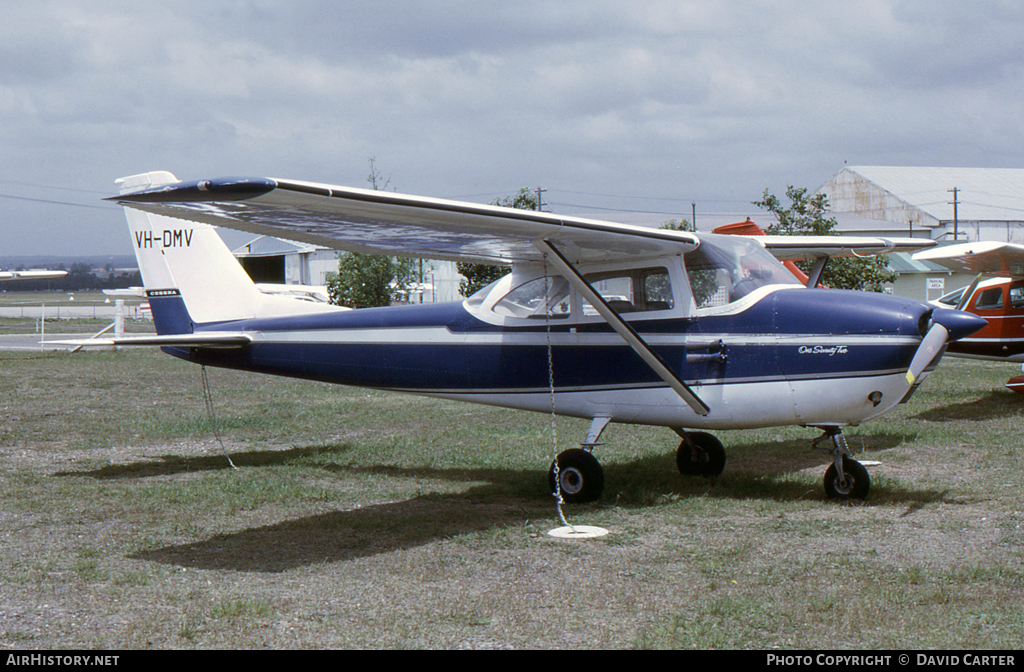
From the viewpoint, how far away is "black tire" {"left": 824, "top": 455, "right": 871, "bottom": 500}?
7.78 meters

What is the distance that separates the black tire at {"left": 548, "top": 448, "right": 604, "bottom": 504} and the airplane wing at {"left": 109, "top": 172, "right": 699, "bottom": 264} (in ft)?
5.80

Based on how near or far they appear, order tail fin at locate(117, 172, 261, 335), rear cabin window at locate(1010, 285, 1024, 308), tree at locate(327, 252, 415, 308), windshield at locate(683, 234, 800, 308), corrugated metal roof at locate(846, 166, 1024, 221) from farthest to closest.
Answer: corrugated metal roof at locate(846, 166, 1024, 221) < tree at locate(327, 252, 415, 308) < rear cabin window at locate(1010, 285, 1024, 308) < tail fin at locate(117, 172, 261, 335) < windshield at locate(683, 234, 800, 308)

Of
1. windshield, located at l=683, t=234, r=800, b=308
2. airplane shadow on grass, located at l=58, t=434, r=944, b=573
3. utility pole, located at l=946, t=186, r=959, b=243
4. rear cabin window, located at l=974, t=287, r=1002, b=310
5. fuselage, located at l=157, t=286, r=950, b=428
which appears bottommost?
airplane shadow on grass, located at l=58, t=434, r=944, b=573

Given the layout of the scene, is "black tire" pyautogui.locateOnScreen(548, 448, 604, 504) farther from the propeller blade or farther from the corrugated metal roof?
the corrugated metal roof

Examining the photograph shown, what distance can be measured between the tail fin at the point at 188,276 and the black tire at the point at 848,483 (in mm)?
6183

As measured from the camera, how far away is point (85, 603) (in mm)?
5250

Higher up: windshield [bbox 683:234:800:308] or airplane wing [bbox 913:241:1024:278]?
airplane wing [bbox 913:241:1024:278]

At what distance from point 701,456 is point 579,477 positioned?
1778mm

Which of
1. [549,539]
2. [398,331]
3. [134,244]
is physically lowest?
[549,539]

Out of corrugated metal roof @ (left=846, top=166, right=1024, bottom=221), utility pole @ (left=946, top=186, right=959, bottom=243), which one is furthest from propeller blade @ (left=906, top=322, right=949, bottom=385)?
corrugated metal roof @ (left=846, top=166, right=1024, bottom=221)

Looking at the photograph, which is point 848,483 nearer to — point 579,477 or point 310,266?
point 579,477
